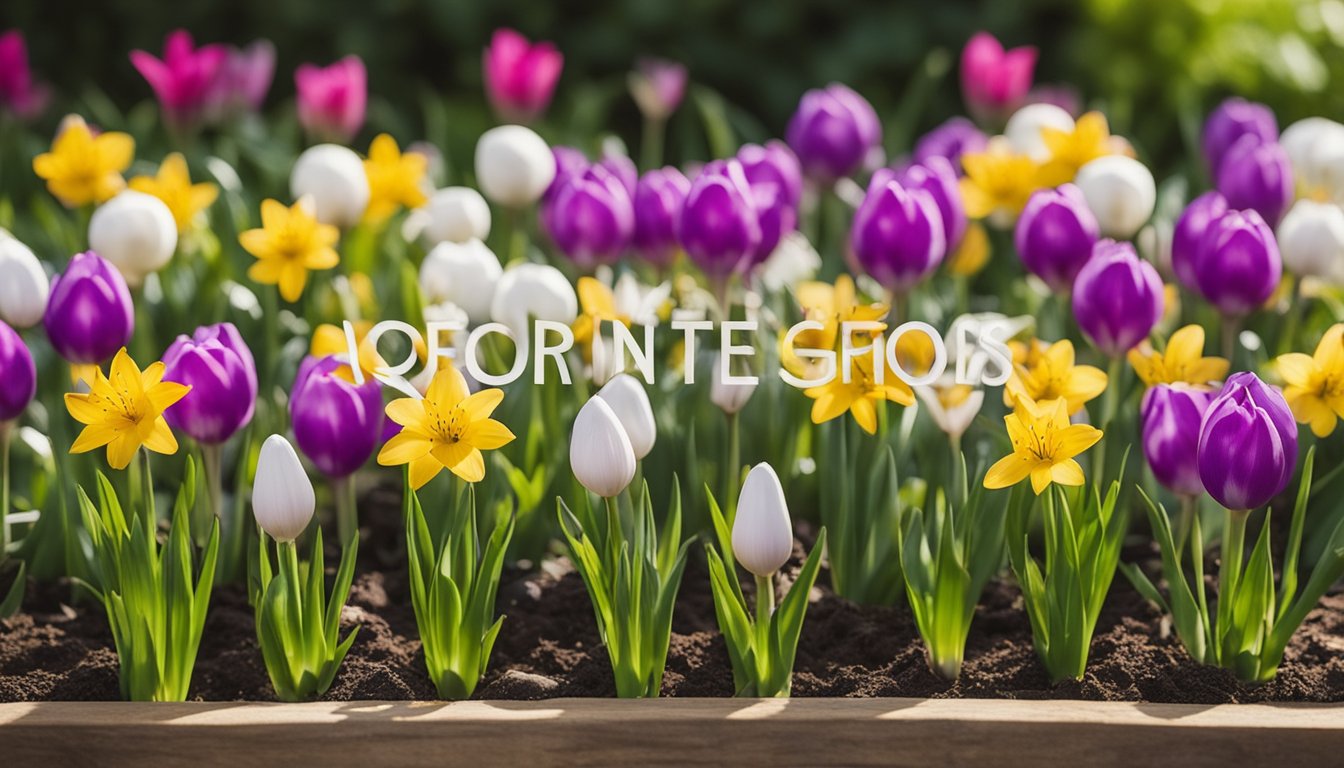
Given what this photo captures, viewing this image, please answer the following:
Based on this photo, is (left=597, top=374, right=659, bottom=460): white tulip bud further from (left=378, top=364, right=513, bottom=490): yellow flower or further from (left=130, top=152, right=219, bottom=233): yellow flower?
(left=130, top=152, right=219, bottom=233): yellow flower

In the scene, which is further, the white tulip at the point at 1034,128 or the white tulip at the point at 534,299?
the white tulip at the point at 1034,128

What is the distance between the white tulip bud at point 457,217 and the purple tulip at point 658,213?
0.22m

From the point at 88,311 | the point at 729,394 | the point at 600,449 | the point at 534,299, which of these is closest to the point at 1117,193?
the point at 729,394

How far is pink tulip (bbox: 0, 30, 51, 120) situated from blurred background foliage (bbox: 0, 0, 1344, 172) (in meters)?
0.90

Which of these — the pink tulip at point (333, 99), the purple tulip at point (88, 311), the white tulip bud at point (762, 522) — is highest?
the pink tulip at point (333, 99)

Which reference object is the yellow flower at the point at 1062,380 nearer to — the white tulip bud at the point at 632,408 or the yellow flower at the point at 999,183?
the white tulip bud at the point at 632,408

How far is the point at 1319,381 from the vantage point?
4.88ft

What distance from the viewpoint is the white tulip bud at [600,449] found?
138 cm

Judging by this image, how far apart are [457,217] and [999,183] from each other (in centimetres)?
73

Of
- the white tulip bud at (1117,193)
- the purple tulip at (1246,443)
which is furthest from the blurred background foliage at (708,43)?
the purple tulip at (1246,443)

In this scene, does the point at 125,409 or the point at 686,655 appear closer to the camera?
the point at 125,409

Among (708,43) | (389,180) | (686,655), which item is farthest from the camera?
(708,43)

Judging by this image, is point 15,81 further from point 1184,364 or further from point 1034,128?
point 1184,364

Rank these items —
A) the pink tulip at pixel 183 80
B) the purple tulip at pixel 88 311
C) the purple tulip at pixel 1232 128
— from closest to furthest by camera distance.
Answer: the purple tulip at pixel 88 311, the purple tulip at pixel 1232 128, the pink tulip at pixel 183 80
